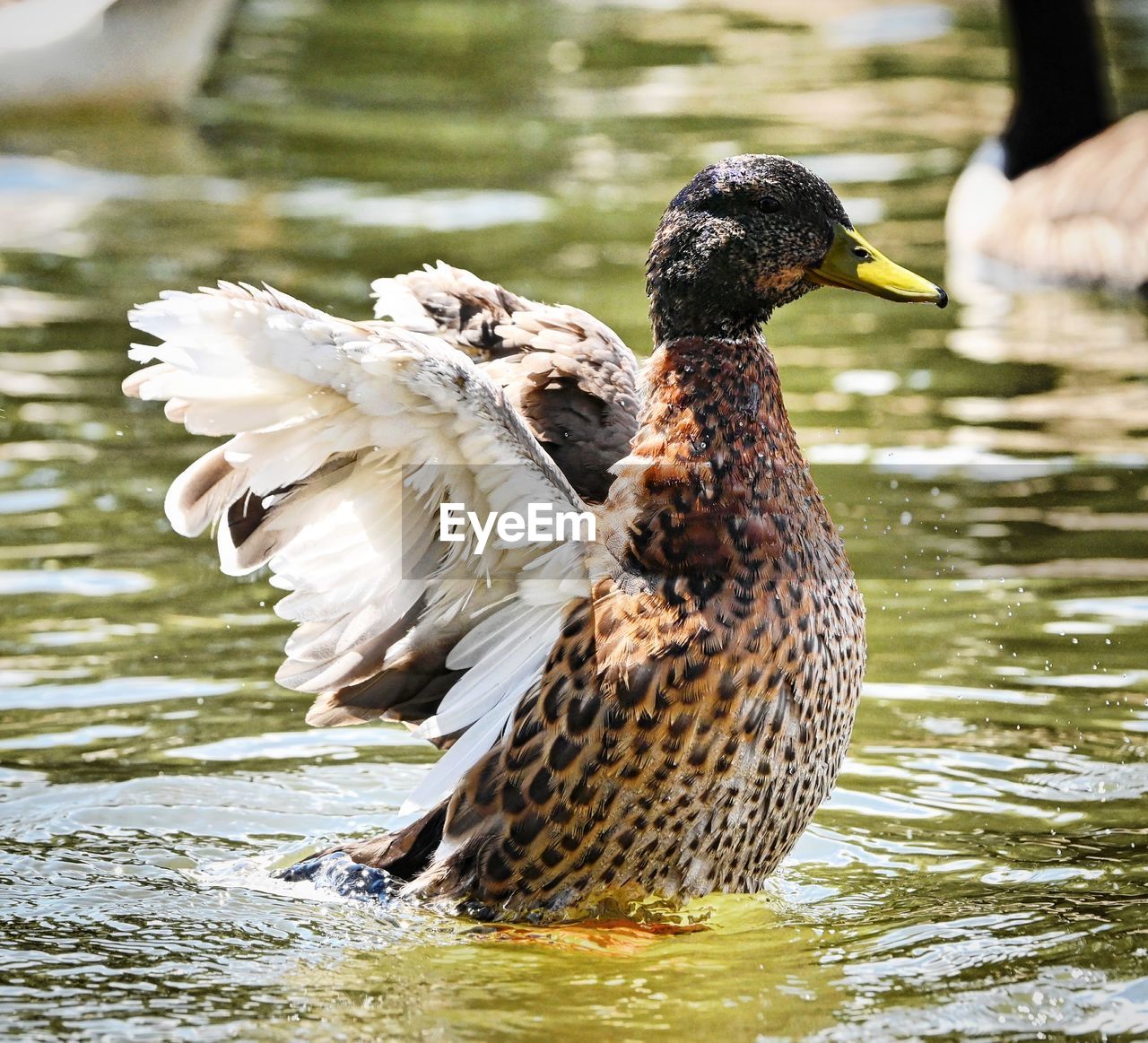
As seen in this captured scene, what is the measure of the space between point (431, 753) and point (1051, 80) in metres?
8.58

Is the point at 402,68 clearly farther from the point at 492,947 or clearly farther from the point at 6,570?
the point at 492,947

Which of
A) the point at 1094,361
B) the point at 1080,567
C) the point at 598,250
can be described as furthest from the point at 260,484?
the point at 598,250

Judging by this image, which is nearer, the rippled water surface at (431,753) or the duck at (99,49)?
the rippled water surface at (431,753)

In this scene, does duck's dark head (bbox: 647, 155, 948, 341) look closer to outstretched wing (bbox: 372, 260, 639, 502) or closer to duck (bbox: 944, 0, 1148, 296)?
outstretched wing (bbox: 372, 260, 639, 502)

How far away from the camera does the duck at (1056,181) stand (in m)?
12.5

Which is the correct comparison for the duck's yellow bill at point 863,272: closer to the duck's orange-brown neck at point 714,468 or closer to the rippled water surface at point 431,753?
the duck's orange-brown neck at point 714,468

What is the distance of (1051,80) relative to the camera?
14008 millimetres

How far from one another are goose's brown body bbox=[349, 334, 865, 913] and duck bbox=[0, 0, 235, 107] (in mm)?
11187

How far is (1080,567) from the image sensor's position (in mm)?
8273

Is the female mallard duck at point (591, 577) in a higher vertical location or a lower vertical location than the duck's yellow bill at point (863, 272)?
lower

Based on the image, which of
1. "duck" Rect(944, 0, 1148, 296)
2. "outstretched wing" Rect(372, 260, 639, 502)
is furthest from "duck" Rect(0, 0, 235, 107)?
"outstretched wing" Rect(372, 260, 639, 502)

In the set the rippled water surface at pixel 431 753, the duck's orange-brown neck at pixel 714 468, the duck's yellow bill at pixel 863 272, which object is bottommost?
the rippled water surface at pixel 431 753

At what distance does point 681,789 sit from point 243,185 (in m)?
9.61

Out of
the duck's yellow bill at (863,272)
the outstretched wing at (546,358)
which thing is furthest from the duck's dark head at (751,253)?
the outstretched wing at (546,358)
